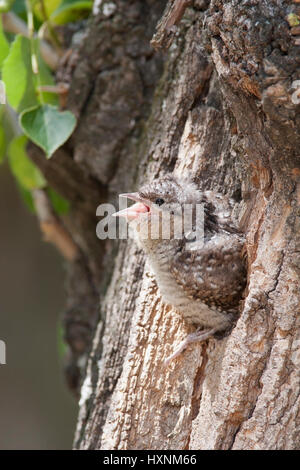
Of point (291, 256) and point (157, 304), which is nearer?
point (291, 256)

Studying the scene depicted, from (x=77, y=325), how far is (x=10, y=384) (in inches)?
57.5

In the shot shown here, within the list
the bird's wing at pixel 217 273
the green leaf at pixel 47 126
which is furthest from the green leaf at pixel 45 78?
the bird's wing at pixel 217 273

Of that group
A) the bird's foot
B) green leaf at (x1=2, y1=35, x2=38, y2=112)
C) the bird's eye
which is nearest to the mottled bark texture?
the bird's foot

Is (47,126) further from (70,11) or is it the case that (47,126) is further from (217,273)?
(217,273)

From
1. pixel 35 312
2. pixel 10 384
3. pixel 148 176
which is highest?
pixel 148 176

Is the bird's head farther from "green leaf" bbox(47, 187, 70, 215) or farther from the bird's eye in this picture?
"green leaf" bbox(47, 187, 70, 215)

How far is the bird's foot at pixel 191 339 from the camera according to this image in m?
1.65

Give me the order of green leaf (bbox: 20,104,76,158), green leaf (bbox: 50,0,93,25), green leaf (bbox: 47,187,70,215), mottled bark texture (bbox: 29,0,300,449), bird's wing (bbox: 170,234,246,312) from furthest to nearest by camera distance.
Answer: green leaf (bbox: 47,187,70,215) → green leaf (bbox: 50,0,93,25) → green leaf (bbox: 20,104,76,158) → bird's wing (bbox: 170,234,246,312) → mottled bark texture (bbox: 29,0,300,449)

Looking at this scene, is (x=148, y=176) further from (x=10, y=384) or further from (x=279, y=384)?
(x=10, y=384)

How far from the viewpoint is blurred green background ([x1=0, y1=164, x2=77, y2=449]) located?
13.4 ft

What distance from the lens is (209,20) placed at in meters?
1.42

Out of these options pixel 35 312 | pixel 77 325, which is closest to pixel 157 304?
pixel 77 325

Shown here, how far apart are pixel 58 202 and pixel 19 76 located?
2.87 feet

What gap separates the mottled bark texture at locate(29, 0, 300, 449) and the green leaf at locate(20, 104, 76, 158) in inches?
11.5
